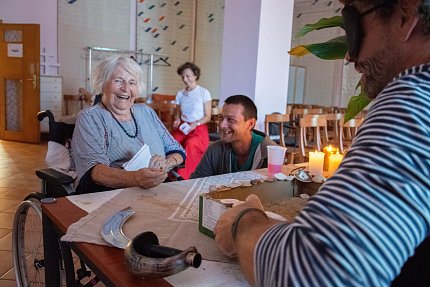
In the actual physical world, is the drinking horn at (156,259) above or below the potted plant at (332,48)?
below

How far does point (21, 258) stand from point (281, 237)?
1.78 metres

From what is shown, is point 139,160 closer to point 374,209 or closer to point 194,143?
point 374,209

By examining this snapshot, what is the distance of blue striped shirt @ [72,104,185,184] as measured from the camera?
1912mm

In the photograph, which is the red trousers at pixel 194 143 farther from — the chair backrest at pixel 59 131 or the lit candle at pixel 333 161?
the lit candle at pixel 333 161

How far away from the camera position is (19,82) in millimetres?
7090

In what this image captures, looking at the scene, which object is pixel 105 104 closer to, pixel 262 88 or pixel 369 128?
pixel 369 128

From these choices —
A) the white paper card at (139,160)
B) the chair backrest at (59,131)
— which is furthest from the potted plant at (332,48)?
the chair backrest at (59,131)

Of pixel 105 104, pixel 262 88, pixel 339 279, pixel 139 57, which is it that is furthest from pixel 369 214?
pixel 139 57

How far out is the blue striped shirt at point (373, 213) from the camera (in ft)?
1.63

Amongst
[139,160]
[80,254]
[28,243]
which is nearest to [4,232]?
[28,243]

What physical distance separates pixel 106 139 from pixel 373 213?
1679mm

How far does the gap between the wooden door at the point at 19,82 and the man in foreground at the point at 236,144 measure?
18.2ft

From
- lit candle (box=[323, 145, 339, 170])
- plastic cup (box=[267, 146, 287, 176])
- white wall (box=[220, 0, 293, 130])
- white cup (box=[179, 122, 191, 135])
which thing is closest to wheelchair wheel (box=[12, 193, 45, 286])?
plastic cup (box=[267, 146, 287, 176])

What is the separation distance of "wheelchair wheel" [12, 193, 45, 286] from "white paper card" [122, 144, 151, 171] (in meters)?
0.41
